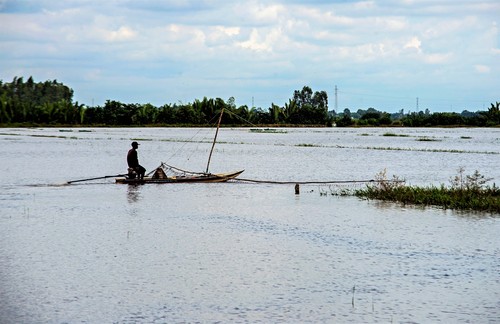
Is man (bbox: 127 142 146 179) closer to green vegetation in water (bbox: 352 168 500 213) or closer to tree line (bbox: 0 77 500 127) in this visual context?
green vegetation in water (bbox: 352 168 500 213)

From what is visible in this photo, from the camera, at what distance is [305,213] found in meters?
18.3

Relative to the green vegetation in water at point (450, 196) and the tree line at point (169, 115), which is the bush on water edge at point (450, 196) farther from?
the tree line at point (169, 115)

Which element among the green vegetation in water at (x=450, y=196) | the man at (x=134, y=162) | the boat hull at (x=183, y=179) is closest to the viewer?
the green vegetation in water at (x=450, y=196)

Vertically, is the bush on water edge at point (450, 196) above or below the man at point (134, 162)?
below

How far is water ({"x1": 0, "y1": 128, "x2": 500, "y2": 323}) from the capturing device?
947cm

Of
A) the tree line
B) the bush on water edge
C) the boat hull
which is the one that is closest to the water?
the boat hull

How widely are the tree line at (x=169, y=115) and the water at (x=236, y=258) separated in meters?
70.0

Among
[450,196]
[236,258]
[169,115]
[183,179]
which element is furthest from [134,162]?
[169,115]

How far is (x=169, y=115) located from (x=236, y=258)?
90.1 metres

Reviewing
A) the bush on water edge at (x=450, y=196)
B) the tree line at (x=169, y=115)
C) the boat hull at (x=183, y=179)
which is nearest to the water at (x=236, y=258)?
the boat hull at (x=183, y=179)

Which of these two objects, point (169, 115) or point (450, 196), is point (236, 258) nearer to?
point (450, 196)

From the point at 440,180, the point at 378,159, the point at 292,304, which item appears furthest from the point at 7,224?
the point at 378,159

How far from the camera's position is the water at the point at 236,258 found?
31.1 feet

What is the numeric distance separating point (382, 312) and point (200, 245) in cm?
528
